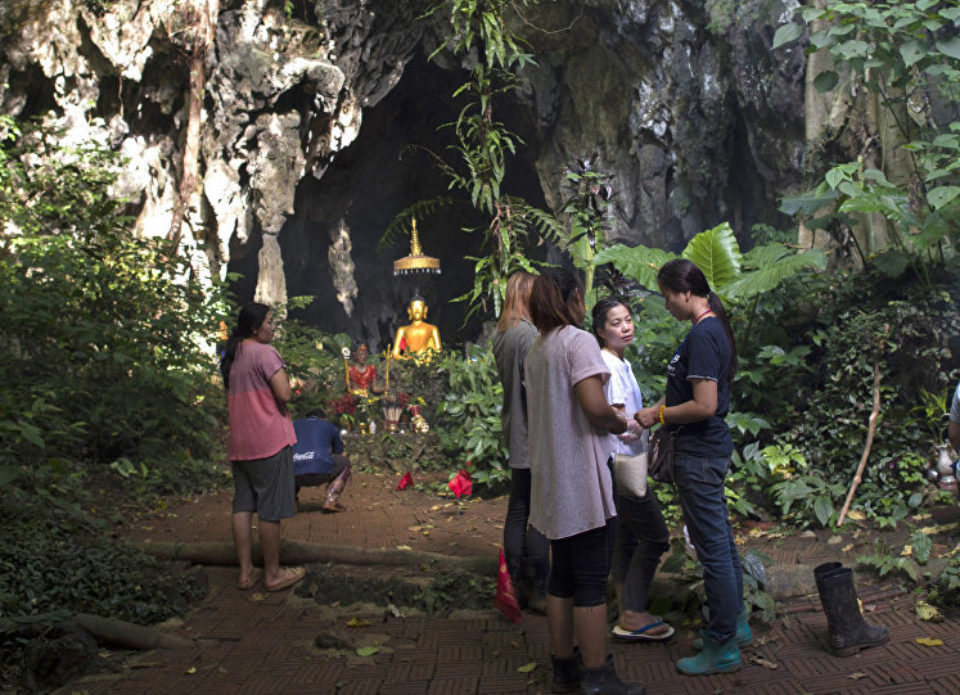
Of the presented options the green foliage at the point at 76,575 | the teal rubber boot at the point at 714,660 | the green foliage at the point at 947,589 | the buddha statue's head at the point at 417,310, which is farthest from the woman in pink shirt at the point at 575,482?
the buddha statue's head at the point at 417,310

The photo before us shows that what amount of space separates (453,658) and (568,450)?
1277 mm

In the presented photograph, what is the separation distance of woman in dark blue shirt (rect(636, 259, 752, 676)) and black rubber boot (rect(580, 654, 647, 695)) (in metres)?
0.42

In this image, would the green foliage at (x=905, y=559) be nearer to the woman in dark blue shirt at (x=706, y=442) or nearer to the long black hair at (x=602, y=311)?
the woman in dark blue shirt at (x=706, y=442)

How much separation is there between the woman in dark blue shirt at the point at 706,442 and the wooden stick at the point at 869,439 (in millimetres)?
2411

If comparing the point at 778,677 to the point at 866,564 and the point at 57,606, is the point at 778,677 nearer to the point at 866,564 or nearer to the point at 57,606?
the point at 866,564

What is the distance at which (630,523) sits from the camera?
3.32m

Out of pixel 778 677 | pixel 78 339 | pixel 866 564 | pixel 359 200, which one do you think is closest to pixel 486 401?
pixel 78 339

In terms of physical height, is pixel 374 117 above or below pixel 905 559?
above

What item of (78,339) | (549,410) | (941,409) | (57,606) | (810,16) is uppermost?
(810,16)

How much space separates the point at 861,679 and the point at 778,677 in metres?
0.30

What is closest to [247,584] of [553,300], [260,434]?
[260,434]

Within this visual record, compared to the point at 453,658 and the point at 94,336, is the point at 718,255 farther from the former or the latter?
the point at 94,336

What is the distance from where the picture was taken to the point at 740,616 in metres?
3.21

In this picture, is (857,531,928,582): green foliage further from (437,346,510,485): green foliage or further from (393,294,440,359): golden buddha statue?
(393,294,440,359): golden buddha statue
